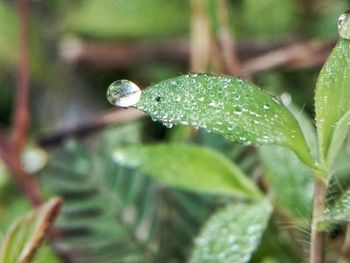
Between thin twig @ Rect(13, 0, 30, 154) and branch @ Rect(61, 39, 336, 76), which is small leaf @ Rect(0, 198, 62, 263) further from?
branch @ Rect(61, 39, 336, 76)

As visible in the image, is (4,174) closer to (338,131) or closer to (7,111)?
(7,111)

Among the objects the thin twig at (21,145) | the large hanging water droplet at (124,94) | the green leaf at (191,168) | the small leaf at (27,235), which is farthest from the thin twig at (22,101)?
the large hanging water droplet at (124,94)

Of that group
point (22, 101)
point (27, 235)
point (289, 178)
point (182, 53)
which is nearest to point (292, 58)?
point (182, 53)

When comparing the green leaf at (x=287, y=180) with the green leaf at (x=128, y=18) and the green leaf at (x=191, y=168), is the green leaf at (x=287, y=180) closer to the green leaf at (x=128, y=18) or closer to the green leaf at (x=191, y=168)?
the green leaf at (x=191, y=168)

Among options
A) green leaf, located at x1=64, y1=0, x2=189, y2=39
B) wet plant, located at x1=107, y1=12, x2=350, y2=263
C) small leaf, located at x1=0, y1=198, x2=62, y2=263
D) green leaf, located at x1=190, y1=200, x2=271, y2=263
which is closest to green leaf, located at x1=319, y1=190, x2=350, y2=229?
wet plant, located at x1=107, y1=12, x2=350, y2=263

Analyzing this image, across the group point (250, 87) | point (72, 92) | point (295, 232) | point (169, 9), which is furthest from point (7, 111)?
point (250, 87)

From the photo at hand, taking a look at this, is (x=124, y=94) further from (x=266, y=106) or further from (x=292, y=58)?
(x=292, y=58)
